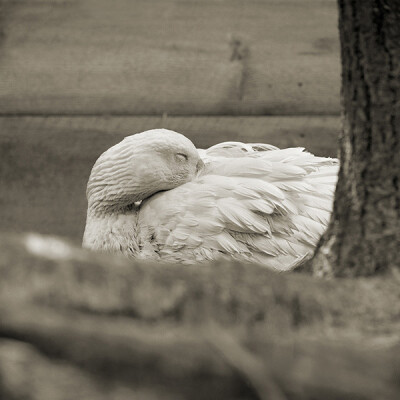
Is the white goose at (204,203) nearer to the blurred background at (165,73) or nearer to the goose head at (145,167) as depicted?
the goose head at (145,167)

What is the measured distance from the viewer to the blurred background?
2.43 m

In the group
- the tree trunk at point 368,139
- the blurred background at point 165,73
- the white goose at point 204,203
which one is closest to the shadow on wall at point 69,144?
the blurred background at point 165,73

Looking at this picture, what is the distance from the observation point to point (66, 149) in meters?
2.46

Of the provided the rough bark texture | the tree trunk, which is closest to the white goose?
the tree trunk

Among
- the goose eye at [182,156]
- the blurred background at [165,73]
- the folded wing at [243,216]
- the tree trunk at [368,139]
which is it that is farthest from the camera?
the blurred background at [165,73]

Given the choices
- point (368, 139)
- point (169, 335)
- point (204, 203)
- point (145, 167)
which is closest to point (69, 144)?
point (145, 167)

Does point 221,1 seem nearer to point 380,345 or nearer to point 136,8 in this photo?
point 136,8

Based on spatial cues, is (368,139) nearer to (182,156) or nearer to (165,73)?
(182,156)

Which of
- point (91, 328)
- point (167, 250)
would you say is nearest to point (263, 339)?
point (91, 328)

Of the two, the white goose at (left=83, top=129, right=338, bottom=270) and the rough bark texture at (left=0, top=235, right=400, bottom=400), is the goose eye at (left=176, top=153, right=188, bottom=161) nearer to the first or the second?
the white goose at (left=83, top=129, right=338, bottom=270)

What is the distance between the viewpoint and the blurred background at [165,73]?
7.97 ft

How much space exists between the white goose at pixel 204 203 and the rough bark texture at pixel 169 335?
1.00 meters

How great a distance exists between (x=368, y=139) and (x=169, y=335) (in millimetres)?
454

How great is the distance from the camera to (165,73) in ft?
8.05
